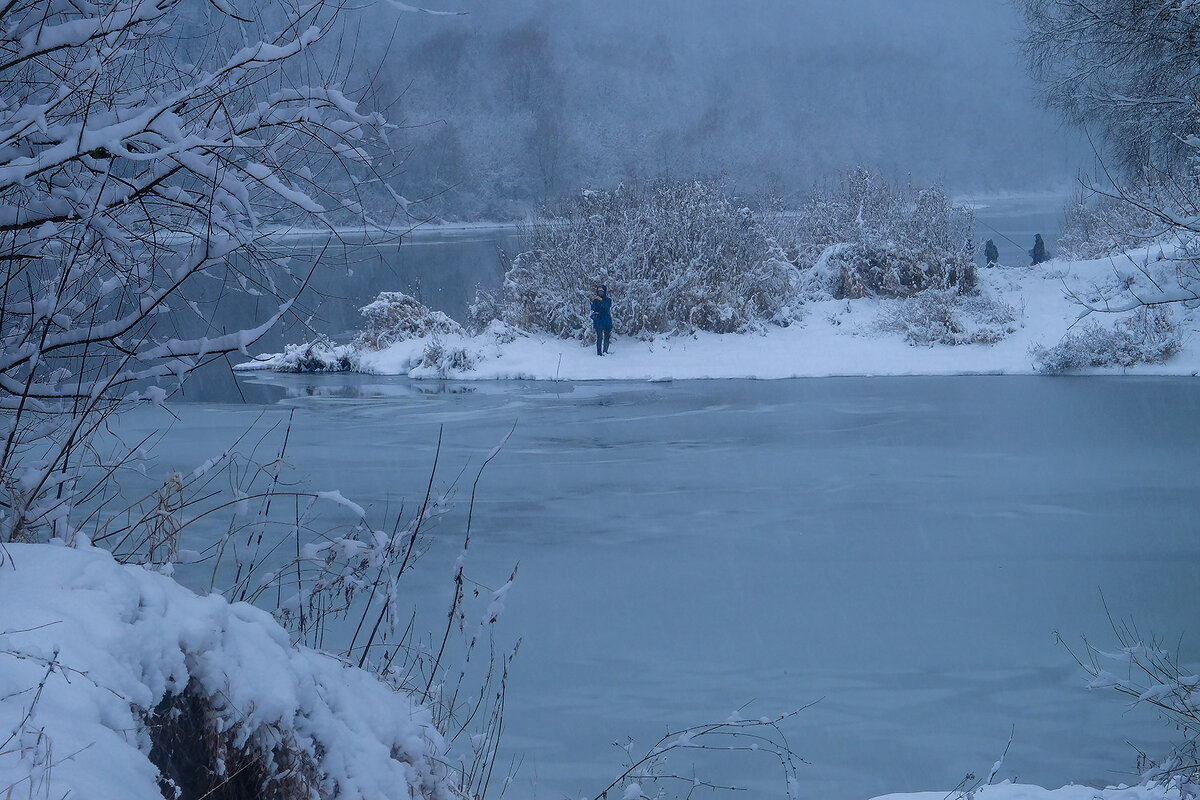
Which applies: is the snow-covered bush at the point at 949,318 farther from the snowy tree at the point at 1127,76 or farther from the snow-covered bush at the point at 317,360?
the snow-covered bush at the point at 317,360

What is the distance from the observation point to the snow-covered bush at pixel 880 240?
31.7 metres

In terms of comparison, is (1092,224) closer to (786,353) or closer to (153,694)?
(786,353)

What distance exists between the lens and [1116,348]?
2230 cm

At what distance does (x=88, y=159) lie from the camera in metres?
3.52

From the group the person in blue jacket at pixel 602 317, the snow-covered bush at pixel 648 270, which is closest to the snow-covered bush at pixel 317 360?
the snow-covered bush at pixel 648 270

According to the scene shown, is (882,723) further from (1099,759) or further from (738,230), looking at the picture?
(738,230)

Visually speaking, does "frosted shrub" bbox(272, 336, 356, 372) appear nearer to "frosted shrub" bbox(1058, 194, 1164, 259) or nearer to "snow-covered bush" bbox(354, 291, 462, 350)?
"snow-covered bush" bbox(354, 291, 462, 350)

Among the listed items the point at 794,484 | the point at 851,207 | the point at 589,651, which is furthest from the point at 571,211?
the point at 589,651

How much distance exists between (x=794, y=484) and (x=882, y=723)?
5.99 meters

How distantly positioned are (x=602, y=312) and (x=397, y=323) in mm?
5491

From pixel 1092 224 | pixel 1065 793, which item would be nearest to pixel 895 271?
pixel 1092 224

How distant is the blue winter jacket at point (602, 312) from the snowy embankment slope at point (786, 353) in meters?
0.81

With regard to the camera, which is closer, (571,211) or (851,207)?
(571,211)

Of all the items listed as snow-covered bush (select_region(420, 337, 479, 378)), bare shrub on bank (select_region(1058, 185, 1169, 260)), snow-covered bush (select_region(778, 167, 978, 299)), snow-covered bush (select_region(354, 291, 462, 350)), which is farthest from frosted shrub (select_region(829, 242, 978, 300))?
snow-covered bush (select_region(420, 337, 479, 378))
